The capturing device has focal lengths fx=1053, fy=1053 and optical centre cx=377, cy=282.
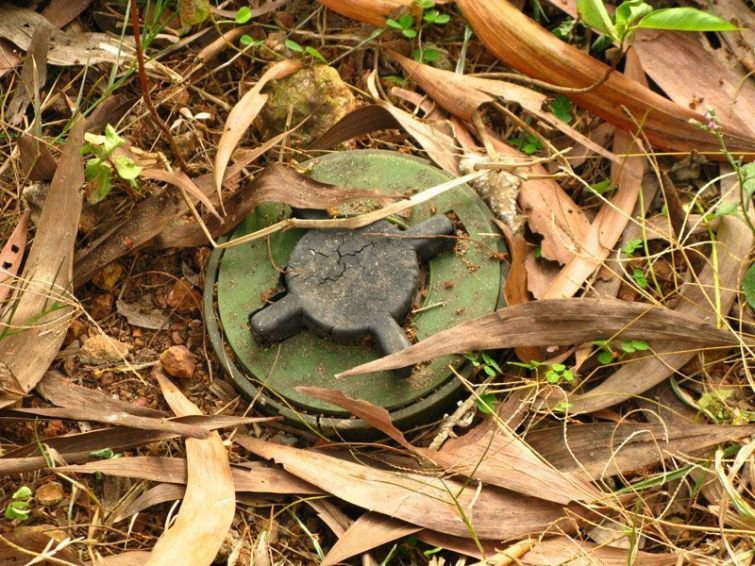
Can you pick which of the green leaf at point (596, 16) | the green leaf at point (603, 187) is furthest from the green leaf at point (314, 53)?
the green leaf at point (603, 187)

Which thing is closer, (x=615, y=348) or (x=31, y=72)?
(x=615, y=348)

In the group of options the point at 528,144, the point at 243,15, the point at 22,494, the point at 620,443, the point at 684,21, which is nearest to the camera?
the point at 22,494

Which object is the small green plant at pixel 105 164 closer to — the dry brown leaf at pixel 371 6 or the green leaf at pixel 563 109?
the dry brown leaf at pixel 371 6

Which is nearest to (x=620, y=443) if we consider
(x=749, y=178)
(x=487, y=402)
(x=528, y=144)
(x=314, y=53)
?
(x=487, y=402)

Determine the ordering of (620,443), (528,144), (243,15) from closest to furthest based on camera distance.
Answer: (620,443) < (528,144) < (243,15)

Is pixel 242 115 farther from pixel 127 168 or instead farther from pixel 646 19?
pixel 646 19

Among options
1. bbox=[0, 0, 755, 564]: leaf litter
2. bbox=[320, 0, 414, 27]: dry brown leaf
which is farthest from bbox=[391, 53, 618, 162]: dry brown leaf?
bbox=[320, 0, 414, 27]: dry brown leaf

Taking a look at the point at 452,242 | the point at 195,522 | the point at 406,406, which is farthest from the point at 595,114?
the point at 195,522
